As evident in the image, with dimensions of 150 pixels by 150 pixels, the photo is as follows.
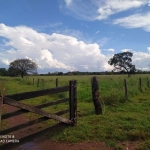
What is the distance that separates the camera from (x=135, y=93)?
13922 mm

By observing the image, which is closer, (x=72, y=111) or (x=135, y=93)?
(x=72, y=111)

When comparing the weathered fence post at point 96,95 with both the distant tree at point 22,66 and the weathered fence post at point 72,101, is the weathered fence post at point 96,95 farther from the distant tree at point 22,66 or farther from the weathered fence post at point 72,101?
the distant tree at point 22,66

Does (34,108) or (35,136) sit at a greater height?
(34,108)

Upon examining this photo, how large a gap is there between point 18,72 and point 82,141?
255 ft

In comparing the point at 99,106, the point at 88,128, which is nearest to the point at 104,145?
the point at 88,128

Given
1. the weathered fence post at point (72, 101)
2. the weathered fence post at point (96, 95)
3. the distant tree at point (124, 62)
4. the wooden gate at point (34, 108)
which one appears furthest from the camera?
the distant tree at point (124, 62)

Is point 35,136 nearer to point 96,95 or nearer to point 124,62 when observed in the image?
point 96,95

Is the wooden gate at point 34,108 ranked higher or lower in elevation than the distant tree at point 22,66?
lower

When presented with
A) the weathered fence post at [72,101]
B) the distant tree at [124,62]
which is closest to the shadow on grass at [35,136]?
the weathered fence post at [72,101]

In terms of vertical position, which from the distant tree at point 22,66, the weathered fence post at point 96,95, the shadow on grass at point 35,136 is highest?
the distant tree at point 22,66

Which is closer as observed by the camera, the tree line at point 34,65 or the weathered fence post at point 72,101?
the weathered fence post at point 72,101

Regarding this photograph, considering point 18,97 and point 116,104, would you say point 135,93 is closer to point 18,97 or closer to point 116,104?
point 116,104

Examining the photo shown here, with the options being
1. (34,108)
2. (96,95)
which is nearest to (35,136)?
(34,108)

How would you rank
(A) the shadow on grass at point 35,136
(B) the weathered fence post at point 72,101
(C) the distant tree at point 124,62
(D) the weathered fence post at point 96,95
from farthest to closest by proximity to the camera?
(C) the distant tree at point 124,62
(D) the weathered fence post at point 96,95
(B) the weathered fence post at point 72,101
(A) the shadow on grass at point 35,136
